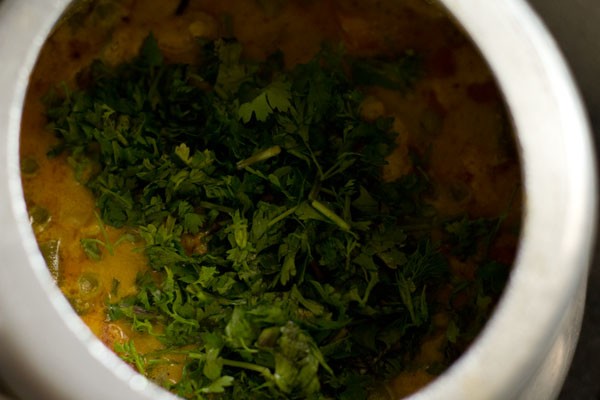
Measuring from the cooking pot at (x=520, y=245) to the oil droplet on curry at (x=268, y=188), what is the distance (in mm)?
142

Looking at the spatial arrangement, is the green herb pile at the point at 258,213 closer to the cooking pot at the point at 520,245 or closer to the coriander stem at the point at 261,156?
the coriander stem at the point at 261,156

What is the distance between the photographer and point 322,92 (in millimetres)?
898

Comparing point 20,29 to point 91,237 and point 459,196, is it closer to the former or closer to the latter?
point 91,237

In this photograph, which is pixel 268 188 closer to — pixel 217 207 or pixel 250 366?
pixel 217 207

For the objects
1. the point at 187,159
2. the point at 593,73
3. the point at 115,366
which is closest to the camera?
the point at 115,366

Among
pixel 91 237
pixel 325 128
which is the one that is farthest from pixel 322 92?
pixel 91 237

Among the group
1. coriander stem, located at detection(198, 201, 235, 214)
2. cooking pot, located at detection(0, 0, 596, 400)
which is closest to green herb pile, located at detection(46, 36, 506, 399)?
coriander stem, located at detection(198, 201, 235, 214)

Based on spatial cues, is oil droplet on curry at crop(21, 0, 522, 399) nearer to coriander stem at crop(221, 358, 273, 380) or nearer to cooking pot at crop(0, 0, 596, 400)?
coriander stem at crop(221, 358, 273, 380)

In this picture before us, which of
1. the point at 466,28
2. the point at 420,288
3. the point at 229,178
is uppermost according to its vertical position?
the point at 466,28

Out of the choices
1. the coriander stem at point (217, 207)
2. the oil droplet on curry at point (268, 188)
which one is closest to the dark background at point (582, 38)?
the oil droplet on curry at point (268, 188)

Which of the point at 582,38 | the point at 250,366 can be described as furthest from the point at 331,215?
the point at 582,38

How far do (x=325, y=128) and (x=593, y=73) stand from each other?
0.38 m

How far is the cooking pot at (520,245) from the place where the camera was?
669 mm

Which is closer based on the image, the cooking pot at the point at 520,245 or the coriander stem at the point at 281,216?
the cooking pot at the point at 520,245
